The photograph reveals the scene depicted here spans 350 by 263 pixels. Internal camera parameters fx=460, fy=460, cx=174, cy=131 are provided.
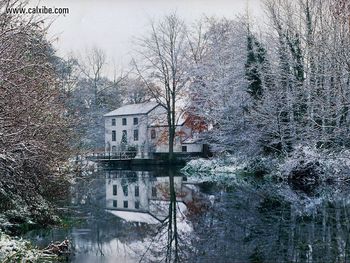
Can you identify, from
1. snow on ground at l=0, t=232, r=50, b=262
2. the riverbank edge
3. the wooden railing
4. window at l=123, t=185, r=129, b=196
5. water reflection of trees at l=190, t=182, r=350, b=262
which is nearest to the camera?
snow on ground at l=0, t=232, r=50, b=262

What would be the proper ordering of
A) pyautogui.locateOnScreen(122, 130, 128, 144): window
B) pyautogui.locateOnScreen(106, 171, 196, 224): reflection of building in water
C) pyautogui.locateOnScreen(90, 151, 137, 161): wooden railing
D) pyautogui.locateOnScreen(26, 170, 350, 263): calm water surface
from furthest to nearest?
pyautogui.locateOnScreen(122, 130, 128, 144): window
pyautogui.locateOnScreen(90, 151, 137, 161): wooden railing
pyautogui.locateOnScreen(106, 171, 196, 224): reflection of building in water
pyautogui.locateOnScreen(26, 170, 350, 263): calm water surface

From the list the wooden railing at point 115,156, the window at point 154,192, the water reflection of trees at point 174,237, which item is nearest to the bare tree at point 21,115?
the water reflection of trees at point 174,237

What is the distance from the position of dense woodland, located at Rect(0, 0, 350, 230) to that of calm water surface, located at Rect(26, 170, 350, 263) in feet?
7.06

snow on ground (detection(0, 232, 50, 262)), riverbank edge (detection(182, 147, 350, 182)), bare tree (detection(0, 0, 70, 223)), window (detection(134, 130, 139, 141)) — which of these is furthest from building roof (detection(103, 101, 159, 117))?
snow on ground (detection(0, 232, 50, 262))

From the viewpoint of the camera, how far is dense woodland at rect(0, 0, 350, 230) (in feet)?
36.5

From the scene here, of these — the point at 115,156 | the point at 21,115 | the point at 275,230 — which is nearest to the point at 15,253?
the point at 21,115

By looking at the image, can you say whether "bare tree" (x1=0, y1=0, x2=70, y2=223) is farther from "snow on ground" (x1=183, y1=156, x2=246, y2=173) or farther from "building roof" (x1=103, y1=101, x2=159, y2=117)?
"building roof" (x1=103, y1=101, x2=159, y2=117)

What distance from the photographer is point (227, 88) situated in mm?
34219

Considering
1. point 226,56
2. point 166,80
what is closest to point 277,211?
point 226,56

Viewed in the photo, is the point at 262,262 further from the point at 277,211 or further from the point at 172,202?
the point at 172,202

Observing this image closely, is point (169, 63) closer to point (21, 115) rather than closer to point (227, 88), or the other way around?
point (227, 88)

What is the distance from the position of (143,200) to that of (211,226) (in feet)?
26.4

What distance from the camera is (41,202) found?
13.1m

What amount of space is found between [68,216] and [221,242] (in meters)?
6.15
